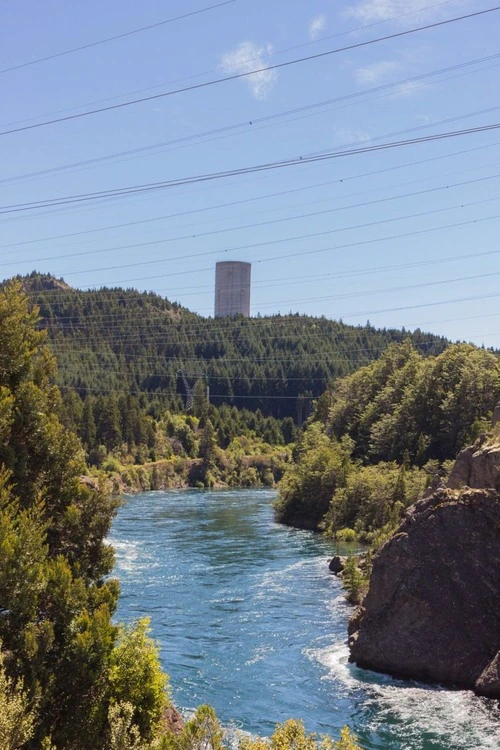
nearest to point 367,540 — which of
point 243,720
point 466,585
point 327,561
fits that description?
point 327,561

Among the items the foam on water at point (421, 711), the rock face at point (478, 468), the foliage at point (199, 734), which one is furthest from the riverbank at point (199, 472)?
the foliage at point (199, 734)

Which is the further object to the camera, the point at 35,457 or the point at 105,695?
the point at 35,457

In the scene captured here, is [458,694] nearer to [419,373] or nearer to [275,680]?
[275,680]

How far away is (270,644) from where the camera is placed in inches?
1435

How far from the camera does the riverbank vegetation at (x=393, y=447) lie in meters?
67.7

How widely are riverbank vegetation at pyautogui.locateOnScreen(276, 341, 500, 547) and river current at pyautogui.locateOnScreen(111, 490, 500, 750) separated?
20.2 feet

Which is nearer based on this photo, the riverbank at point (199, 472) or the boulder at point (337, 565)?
the boulder at point (337, 565)

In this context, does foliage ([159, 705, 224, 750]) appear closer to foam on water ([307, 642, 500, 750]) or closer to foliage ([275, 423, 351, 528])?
foam on water ([307, 642, 500, 750])

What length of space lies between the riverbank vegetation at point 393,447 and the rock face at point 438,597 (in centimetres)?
2568

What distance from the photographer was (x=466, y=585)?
33625 mm

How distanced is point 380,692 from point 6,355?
18.4m

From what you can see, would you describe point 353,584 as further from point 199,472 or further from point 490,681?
point 199,472

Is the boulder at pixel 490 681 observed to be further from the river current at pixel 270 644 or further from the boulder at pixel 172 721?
the boulder at pixel 172 721

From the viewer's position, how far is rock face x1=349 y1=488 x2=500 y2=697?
106 feet
